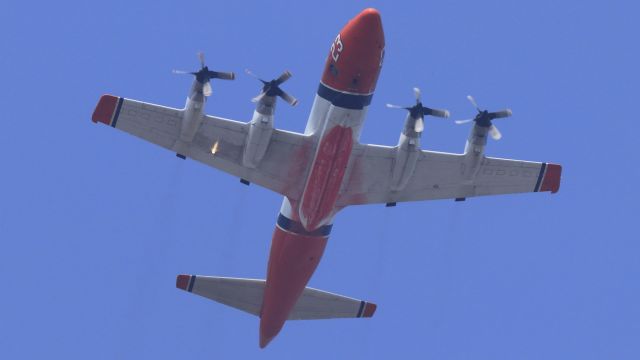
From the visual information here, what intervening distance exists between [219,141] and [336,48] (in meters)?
6.13

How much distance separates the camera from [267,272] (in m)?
51.3

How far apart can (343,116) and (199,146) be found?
6034 mm

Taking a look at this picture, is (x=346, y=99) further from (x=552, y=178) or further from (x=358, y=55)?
(x=552, y=178)

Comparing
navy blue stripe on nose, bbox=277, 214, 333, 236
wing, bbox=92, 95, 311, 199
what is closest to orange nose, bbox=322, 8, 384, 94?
wing, bbox=92, 95, 311, 199

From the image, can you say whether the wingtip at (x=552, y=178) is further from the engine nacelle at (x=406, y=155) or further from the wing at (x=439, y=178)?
the engine nacelle at (x=406, y=155)

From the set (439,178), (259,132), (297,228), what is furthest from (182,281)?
(439,178)

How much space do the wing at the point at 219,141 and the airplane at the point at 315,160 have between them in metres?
0.04

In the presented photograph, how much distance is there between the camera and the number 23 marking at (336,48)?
46.3m

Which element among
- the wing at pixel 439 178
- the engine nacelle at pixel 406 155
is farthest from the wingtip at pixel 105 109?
the engine nacelle at pixel 406 155

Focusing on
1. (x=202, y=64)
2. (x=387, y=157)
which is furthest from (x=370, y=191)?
(x=202, y=64)

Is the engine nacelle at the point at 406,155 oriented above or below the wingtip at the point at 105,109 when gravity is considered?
above

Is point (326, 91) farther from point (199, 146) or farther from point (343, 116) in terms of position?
point (199, 146)

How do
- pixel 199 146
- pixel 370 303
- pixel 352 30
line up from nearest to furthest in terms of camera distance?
pixel 352 30 → pixel 199 146 → pixel 370 303

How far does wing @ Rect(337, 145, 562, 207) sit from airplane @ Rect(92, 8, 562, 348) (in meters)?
0.04
